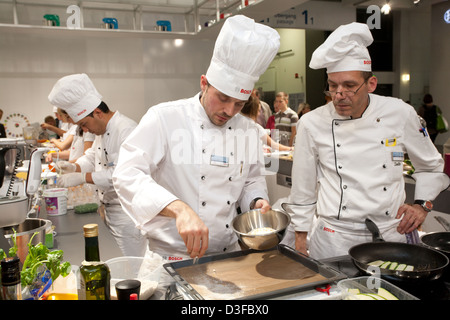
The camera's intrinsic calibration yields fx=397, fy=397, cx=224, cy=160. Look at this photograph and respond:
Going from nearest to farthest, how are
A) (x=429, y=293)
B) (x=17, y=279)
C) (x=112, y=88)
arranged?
(x=17, y=279) < (x=429, y=293) < (x=112, y=88)

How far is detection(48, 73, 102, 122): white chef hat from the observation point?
280 centimetres

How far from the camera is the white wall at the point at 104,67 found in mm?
7848

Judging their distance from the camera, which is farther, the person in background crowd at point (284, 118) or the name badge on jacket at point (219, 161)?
the person in background crowd at point (284, 118)

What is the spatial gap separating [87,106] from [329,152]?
69.9 inches

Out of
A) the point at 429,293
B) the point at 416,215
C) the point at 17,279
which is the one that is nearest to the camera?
the point at 17,279

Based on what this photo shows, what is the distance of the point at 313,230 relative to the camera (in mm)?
2027

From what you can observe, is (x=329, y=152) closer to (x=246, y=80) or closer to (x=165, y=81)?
(x=246, y=80)

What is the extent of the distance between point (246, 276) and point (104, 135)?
77.6 inches

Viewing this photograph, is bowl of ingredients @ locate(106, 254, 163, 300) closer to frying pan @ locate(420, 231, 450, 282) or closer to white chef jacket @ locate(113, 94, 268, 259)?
white chef jacket @ locate(113, 94, 268, 259)

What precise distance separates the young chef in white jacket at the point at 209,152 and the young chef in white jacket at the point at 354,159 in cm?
32

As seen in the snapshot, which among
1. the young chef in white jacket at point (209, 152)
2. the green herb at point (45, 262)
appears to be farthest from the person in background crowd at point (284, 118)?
the green herb at point (45, 262)

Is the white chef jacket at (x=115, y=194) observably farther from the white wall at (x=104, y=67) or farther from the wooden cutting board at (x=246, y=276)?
the white wall at (x=104, y=67)

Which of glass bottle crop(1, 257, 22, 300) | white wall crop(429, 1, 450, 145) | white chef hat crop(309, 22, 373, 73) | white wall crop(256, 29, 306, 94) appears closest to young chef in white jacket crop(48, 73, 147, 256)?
white chef hat crop(309, 22, 373, 73)

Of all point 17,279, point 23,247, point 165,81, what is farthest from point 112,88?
point 17,279
